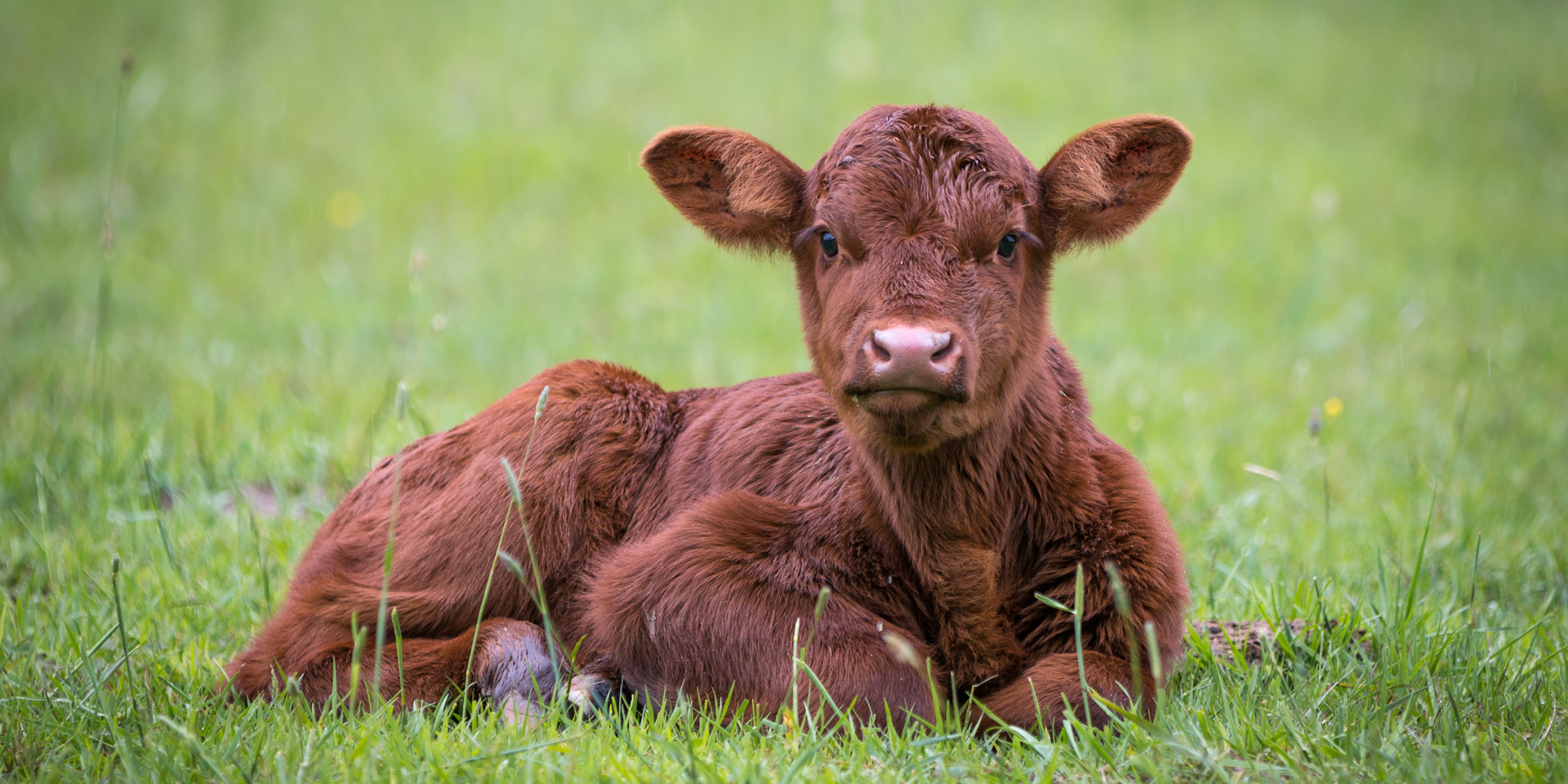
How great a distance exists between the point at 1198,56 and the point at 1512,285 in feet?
18.0

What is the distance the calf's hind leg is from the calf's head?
1.23 m

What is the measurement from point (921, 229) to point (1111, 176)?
32.3 inches

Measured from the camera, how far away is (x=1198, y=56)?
572 inches

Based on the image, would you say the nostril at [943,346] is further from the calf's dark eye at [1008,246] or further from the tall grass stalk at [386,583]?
the tall grass stalk at [386,583]

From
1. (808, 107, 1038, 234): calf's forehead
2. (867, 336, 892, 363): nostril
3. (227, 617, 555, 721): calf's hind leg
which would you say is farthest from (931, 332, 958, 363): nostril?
(227, 617, 555, 721): calf's hind leg

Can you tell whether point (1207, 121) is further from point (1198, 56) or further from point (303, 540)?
point (303, 540)

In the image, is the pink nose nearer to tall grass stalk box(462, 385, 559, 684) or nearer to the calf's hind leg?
tall grass stalk box(462, 385, 559, 684)

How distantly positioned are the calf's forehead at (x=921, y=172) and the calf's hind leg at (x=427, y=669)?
160cm

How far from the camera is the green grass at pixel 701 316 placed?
130 inches

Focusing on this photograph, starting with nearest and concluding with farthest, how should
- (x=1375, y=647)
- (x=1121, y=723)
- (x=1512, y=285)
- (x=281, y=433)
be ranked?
1. (x=1121, y=723)
2. (x=1375, y=647)
3. (x=281, y=433)
4. (x=1512, y=285)

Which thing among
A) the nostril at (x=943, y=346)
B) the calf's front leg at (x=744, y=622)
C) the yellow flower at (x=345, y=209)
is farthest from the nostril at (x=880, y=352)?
the yellow flower at (x=345, y=209)

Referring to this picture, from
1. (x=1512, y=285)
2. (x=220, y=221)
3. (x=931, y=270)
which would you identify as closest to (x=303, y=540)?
(x=931, y=270)

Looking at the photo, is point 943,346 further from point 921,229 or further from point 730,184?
point 730,184

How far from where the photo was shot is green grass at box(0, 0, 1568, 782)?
10.9ft
